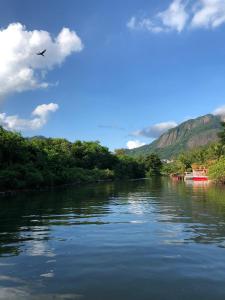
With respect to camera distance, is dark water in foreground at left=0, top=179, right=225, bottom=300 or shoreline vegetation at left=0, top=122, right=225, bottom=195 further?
shoreline vegetation at left=0, top=122, right=225, bottom=195

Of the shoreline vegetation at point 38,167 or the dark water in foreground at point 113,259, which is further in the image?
the shoreline vegetation at point 38,167

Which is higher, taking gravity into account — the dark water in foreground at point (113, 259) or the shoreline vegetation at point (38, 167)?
the shoreline vegetation at point (38, 167)

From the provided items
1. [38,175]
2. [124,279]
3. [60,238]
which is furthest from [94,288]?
[38,175]

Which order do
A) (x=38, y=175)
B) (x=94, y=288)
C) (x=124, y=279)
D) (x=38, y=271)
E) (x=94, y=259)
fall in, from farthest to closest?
(x=38, y=175) → (x=94, y=259) → (x=38, y=271) → (x=124, y=279) → (x=94, y=288)

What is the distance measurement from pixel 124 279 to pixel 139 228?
1008 cm

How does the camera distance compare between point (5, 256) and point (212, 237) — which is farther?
point (212, 237)

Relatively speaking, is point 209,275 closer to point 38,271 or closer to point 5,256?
point 38,271

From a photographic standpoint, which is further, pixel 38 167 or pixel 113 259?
pixel 38 167

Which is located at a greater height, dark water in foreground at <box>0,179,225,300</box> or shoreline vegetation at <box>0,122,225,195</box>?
shoreline vegetation at <box>0,122,225,195</box>

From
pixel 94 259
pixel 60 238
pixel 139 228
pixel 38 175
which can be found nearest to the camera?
pixel 94 259

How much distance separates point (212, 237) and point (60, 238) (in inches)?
271

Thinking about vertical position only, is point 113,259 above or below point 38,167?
below

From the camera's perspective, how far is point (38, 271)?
12750mm

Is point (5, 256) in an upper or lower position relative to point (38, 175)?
lower
